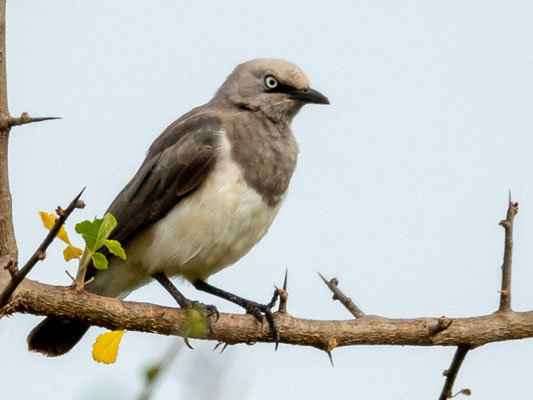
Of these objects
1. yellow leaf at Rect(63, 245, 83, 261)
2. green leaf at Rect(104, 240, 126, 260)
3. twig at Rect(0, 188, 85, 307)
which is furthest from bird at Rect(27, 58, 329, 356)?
twig at Rect(0, 188, 85, 307)

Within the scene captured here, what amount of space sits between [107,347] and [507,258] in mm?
2195

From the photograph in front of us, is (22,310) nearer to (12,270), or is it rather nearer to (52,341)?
(12,270)

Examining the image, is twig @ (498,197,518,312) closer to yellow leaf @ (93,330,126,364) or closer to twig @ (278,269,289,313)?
twig @ (278,269,289,313)

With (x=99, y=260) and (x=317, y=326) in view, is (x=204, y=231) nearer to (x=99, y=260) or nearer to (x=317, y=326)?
(x=317, y=326)

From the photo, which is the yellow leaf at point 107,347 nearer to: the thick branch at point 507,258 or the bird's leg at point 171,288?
the thick branch at point 507,258

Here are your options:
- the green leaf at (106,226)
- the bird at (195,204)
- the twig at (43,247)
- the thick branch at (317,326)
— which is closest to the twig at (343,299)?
the thick branch at (317,326)

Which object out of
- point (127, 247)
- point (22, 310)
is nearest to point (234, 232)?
point (127, 247)

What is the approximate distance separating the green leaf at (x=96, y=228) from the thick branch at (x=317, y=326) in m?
0.90

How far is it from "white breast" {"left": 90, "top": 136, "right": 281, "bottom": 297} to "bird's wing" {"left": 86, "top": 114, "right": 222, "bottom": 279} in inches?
2.8

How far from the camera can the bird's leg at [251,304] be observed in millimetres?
4898

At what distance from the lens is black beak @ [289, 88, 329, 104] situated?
6.72 metres

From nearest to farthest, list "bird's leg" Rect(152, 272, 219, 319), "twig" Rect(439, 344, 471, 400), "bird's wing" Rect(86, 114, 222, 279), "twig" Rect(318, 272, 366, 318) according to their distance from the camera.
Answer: "twig" Rect(439, 344, 471, 400), "twig" Rect(318, 272, 366, 318), "bird's leg" Rect(152, 272, 219, 319), "bird's wing" Rect(86, 114, 222, 279)

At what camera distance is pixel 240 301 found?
245 inches

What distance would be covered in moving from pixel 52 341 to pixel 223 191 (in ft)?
5.41
